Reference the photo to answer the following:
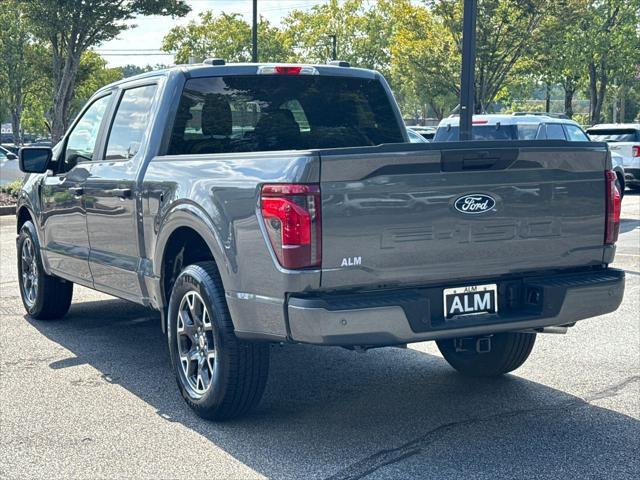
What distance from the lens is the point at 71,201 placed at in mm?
6852

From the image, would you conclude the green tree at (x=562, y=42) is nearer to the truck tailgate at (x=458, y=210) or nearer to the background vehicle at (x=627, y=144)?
the background vehicle at (x=627, y=144)

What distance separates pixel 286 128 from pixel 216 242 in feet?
5.28

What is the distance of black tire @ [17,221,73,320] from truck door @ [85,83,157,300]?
1.26 meters

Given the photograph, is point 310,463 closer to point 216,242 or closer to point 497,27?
point 216,242

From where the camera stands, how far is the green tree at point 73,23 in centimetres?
2177

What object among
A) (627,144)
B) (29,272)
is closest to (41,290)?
(29,272)

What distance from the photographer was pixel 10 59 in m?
50.6

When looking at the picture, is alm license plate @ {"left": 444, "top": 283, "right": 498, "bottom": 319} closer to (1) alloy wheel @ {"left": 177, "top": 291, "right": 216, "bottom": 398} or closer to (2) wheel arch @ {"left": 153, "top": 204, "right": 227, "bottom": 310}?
(2) wheel arch @ {"left": 153, "top": 204, "right": 227, "bottom": 310}

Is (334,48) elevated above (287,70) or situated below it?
above

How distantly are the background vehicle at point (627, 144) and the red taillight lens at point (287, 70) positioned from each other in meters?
18.2

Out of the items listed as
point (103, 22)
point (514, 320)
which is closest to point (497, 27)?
point (103, 22)

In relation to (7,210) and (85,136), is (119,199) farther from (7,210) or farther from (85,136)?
(7,210)

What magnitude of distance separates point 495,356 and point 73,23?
1864cm

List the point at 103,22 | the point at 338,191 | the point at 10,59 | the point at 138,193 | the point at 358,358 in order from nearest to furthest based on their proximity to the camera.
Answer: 1. the point at 338,191
2. the point at 138,193
3. the point at 358,358
4. the point at 103,22
5. the point at 10,59
